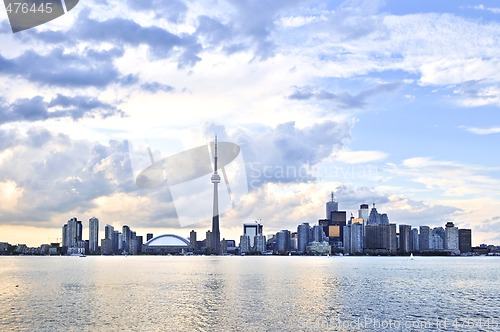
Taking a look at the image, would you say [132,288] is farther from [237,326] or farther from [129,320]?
[237,326]

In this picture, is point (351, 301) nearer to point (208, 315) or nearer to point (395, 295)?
point (395, 295)

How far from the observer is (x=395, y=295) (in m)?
133

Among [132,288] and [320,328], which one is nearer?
[320,328]

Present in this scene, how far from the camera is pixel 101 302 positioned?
11606cm

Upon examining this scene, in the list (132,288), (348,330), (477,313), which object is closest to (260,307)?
(348,330)

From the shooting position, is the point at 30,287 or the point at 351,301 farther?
the point at 30,287

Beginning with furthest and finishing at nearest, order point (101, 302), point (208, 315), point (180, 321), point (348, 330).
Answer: point (101, 302) → point (208, 315) → point (180, 321) → point (348, 330)

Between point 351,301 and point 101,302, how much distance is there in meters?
49.8

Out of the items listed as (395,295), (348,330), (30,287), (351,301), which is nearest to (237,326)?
(348,330)

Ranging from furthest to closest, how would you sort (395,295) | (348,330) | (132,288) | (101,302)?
(132,288)
(395,295)
(101,302)
(348,330)

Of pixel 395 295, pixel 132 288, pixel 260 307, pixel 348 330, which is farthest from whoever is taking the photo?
pixel 132 288

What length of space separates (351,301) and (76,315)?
5395 centimetres

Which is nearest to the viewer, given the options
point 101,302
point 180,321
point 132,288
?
point 180,321

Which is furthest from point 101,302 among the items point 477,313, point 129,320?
point 477,313
